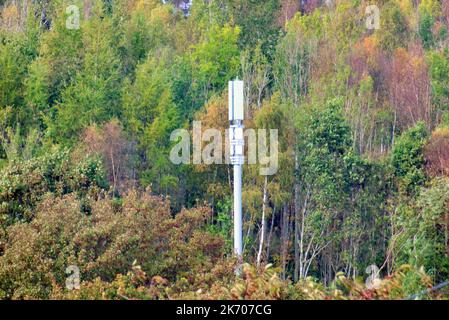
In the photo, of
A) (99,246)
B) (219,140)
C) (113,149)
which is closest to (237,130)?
(99,246)

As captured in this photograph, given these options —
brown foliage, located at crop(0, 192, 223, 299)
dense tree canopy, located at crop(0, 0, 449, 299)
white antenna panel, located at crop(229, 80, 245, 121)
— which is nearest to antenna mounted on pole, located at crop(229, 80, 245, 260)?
white antenna panel, located at crop(229, 80, 245, 121)

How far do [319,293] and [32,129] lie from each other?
16654mm

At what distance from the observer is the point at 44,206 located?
14.4 meters

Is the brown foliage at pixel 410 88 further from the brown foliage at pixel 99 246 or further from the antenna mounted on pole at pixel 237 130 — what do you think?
the brown foliage at pixel 99 246

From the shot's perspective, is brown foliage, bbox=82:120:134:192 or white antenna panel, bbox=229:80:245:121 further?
brown foliage, bbox=82:120:134:192

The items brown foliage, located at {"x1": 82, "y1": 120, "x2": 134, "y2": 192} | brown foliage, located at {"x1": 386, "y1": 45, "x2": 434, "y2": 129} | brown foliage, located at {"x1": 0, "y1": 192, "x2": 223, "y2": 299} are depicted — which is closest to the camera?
brown foliage, located at {"x1": 0, "y1": 192, "x2": 223, "y2": 299}

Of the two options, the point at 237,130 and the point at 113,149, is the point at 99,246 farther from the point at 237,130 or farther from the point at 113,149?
the point at 113,149

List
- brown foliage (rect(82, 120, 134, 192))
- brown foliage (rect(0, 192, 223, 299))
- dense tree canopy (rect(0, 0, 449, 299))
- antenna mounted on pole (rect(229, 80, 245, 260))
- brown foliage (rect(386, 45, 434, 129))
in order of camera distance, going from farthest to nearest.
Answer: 1. brown foliage (rect(386, 45, 434, 129))
2. brown foliage (rect(82, 120, 134, 192))
3. antenna mounted on pole (rect(229, 80, 245, 260))
4. dense tree canopy (rect(0, 0, 449, 299))
5. brown foliage (rect(0, 192, 223, 299))

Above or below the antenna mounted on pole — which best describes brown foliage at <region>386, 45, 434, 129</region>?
above

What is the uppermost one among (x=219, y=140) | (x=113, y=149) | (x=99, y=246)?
(x=219, y=140)

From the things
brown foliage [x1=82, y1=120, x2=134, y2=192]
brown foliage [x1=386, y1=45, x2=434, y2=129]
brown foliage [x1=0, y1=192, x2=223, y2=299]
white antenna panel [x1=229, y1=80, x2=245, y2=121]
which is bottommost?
brown foliage [x1=0, y1=192, x2=223, y2=299]

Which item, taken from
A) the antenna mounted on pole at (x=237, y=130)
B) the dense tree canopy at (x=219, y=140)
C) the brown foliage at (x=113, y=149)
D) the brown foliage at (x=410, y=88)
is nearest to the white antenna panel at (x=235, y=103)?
the antenna mounted on pole at (x=237, y=130)

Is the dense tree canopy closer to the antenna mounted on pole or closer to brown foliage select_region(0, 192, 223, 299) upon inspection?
brown foliage select_region(0, 192, 223, 299)
